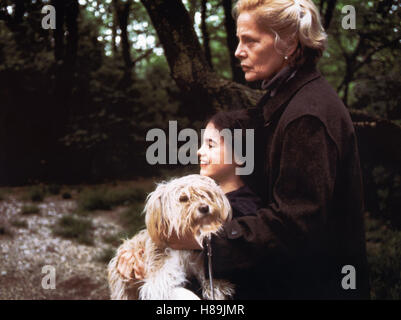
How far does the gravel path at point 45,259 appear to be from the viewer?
206 inches

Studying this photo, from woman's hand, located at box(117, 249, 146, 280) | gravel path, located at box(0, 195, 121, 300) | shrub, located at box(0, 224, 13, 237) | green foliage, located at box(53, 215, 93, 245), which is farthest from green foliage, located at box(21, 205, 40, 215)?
woman's hand, located at box(117, 249, 146, 280)

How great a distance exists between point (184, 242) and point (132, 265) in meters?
0.34

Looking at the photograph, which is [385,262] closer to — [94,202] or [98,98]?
[94,202]

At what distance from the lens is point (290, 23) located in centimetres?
181

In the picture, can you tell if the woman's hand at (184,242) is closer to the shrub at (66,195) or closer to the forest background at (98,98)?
the forest background at (98,98)

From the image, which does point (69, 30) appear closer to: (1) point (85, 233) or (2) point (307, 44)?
(1) point (85, 233)

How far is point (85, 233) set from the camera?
6883mm

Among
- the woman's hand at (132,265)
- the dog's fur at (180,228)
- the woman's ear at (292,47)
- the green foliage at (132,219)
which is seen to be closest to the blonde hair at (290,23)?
the woman's ear at (292,47)

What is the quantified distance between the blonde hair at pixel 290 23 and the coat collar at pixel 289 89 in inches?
2.3

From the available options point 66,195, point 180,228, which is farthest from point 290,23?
point 66,195

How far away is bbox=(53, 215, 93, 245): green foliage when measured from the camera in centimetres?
672

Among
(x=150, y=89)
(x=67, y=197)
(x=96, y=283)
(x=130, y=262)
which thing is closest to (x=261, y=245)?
(x=130, y=262)

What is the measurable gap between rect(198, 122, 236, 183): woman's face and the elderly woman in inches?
5.7
